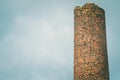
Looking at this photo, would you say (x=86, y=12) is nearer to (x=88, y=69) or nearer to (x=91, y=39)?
(x=91, y=39)

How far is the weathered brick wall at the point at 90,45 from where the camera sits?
9.66 m

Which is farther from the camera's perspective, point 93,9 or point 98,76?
point 93,9

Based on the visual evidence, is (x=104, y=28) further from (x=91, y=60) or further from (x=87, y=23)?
(x=91, y=60)

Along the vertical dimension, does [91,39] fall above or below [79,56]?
above

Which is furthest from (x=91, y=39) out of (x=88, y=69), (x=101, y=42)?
(x=88, y=69)

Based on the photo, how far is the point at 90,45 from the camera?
9.87 m

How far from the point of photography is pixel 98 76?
9594 mm

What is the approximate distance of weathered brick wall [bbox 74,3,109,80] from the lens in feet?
31.7

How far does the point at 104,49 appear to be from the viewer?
1005 centimetres

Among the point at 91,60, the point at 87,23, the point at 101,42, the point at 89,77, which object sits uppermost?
the point at 87,23

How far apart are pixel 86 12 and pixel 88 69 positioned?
7.16 feet

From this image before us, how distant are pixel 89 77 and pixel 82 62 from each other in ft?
1.90

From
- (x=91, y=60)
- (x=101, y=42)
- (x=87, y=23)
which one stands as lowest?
(x=91, y=60)

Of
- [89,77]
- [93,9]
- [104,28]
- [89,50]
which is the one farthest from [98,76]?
[93,9]
